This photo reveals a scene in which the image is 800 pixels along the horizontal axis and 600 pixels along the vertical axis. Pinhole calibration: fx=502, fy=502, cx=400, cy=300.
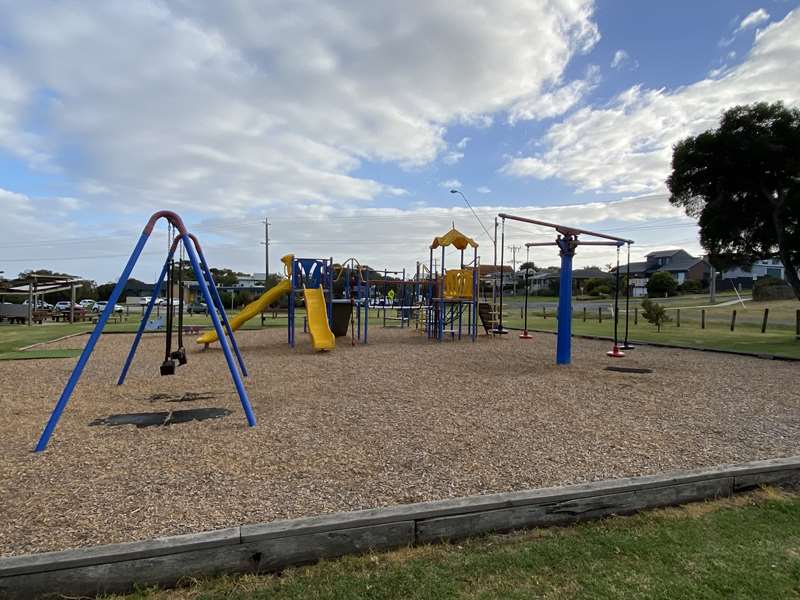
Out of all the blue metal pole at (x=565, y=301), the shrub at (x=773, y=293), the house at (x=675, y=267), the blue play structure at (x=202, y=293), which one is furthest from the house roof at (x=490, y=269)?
the shrub at (x=773, y=293)

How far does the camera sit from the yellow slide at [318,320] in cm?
1241

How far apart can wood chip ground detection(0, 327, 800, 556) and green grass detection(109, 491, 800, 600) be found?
0.54m

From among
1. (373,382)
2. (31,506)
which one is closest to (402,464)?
(31,506)

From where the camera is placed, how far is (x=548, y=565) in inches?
105

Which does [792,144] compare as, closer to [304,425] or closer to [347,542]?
[304,425]

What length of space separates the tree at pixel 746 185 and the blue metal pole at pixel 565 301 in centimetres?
979

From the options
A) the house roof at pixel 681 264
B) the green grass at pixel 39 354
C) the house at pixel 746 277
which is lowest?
the green grass at pixel 39 354

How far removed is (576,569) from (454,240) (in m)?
13.6

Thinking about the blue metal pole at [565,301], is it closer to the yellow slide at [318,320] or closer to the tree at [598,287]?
the yellow slide at [318,320]

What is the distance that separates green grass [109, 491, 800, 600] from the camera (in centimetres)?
243

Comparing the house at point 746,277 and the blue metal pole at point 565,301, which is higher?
the house at point 746,277

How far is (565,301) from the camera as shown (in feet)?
32.8

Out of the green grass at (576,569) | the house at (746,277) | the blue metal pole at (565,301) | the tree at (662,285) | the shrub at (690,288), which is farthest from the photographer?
the house at (746,277)

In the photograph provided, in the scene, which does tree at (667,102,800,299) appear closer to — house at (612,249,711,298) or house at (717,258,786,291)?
house at (612,249,711,298)
